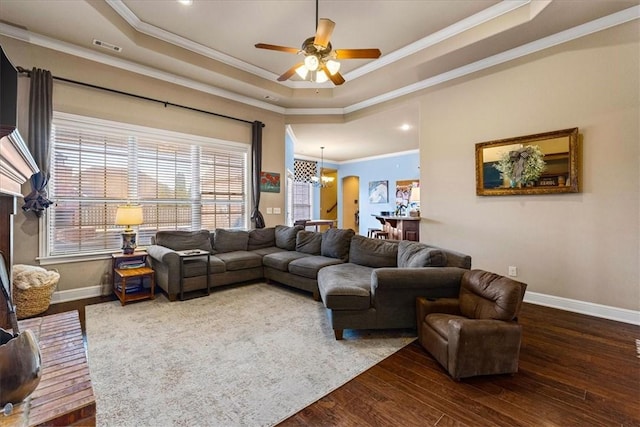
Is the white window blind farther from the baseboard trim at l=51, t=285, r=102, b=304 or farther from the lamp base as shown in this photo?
the baseboard trim at l=51, t=285, r=102, b=304

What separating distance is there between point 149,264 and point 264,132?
322 centimetres

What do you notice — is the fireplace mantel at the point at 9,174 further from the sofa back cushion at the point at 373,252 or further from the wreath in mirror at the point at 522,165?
the wreath in mirror at the point at 522,165

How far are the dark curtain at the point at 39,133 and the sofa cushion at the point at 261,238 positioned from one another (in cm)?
270

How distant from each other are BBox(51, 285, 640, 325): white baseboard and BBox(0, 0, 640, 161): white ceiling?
10.2 feet

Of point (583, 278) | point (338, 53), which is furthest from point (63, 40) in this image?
point (583, 278)

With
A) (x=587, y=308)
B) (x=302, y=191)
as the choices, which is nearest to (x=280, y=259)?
(x=587, y=308)

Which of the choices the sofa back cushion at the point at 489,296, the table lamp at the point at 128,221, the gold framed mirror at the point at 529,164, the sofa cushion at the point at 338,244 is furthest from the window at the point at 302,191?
the sofa back cushion at the point at 489,296

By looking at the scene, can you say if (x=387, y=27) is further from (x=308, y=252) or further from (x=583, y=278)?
(x=583, y=278)

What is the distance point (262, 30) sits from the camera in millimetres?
3867

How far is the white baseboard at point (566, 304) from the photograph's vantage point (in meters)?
3.11

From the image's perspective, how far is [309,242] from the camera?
4734 mm

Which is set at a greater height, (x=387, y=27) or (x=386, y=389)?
(x=387, y=27)

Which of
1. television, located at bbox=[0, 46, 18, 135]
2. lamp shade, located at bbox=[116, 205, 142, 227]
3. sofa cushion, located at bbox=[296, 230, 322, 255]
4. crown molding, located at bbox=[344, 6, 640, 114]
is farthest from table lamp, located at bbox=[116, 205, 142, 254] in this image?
crown molding, located at bbox=[344, 6, 640, 114]

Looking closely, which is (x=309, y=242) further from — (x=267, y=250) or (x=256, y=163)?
(x=256, y=163)
